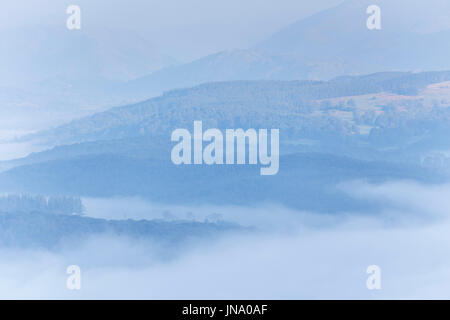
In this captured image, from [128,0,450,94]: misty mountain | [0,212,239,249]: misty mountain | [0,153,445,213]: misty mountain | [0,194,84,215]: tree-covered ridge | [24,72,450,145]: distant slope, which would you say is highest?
[128,0,450,94]: misty mountain

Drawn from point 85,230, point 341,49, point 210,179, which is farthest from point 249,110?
point 85,230

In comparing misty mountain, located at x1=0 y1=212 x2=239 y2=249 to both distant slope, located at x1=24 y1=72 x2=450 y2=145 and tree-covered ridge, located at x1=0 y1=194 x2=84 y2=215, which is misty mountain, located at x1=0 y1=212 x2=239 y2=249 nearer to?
tree-covered ridge, located at x1=0 y1=194 x2=84 y2=215

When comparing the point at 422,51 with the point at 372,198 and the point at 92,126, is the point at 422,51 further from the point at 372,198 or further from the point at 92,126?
the point at 92,126

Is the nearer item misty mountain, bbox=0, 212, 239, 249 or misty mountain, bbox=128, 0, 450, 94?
misty mountain, bbox=0, 212, 239, 249

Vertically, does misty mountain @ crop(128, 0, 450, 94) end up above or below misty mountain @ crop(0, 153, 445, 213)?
above

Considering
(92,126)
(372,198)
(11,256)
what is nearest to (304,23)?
(372,198)

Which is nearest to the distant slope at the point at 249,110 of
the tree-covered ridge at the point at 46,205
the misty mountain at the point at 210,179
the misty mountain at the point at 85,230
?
the misty mountain at the point at 210,179

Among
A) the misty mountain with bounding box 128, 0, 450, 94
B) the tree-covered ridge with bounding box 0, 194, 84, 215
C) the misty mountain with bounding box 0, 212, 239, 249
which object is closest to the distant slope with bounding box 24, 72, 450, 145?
the misty mountain with bounding box 128, 0, 450, 94

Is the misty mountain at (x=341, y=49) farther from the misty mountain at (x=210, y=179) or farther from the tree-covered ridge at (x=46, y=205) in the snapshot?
the tree-covered ridge at (x=46, y=205)

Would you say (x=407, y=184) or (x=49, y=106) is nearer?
(x=407, y=184)

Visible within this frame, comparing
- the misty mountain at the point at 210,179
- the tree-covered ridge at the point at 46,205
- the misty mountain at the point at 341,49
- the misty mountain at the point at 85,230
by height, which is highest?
the misty mountain at the point at 341,49

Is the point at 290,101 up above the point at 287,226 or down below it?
above
